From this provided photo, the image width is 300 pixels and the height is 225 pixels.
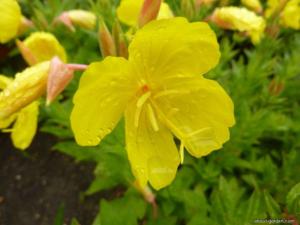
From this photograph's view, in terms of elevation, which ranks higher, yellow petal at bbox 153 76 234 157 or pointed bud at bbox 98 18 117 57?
pointed bud at bbox 98 18 117 57

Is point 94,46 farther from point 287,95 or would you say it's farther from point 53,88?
point 53,88

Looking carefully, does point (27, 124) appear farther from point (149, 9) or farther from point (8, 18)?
point (149, 9)

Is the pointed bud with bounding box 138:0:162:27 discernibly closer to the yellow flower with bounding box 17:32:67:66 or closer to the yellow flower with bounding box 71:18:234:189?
the yellow flower with bounding box 71:18:234:189

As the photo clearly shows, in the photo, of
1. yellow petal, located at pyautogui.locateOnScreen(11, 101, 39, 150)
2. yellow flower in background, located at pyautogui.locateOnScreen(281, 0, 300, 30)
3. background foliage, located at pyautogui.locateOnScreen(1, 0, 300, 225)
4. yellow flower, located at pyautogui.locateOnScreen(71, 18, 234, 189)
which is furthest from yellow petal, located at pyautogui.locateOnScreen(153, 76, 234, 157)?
yellow flower in background, located at pyautogui.locateOnScreen(281, 0, 300, 30)

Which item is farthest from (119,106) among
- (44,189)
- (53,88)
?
(44,189)

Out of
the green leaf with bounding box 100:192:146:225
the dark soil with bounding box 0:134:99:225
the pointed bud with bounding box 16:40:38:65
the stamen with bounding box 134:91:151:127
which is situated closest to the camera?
the stamen with bounding box 134:91:151:127

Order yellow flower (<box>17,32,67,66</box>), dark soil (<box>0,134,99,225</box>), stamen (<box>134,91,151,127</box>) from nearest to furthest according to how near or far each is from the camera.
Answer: stamen (<box>134,91,151,127</box>) < yellow flower (<box>17,32,67,66</box>) < dark soil (<box>0,134,99,225</box>)

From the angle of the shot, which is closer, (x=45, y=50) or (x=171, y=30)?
(x=171, y=30)
